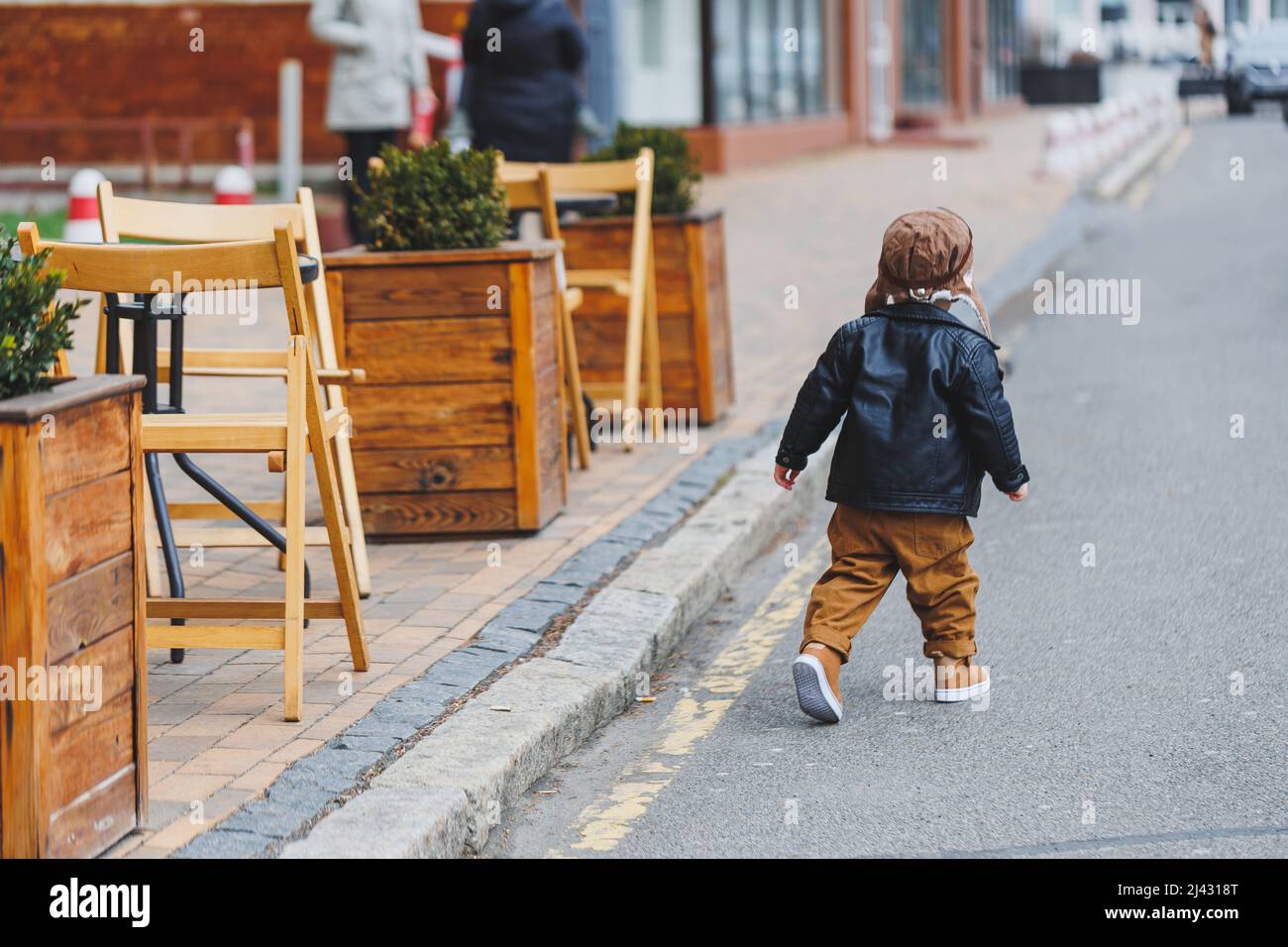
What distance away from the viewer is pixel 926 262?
4.88 meters

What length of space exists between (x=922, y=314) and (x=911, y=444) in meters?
0.33

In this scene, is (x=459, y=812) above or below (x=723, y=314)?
below

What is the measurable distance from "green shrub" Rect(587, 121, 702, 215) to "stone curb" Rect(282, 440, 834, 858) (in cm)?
202

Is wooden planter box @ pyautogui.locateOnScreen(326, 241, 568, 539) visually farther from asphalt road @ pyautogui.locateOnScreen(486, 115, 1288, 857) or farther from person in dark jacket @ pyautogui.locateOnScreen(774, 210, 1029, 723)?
person in dark jacket @ pyautogui.locateOnScreen(774, 210, 1029, 723)

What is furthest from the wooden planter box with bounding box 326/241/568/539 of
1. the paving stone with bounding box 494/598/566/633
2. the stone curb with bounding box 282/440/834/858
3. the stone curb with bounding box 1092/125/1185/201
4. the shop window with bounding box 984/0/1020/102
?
the shop window with bounding box 984/0/1020/102

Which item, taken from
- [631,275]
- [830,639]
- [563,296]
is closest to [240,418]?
[830,639]

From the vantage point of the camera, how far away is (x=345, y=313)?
654 centimetres

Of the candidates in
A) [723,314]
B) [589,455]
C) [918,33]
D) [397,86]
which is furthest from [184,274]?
[918,33]

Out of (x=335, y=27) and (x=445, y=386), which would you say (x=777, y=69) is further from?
(x=445, y=386)

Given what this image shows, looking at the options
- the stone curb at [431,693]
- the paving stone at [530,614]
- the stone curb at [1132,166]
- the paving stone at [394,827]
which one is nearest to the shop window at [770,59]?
the stone curb at [1132,166]

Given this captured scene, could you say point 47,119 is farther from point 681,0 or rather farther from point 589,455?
point 589,455

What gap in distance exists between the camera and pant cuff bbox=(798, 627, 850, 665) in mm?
4922

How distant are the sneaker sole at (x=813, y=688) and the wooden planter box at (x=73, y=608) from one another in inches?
67.2

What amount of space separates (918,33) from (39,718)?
1321 inches
